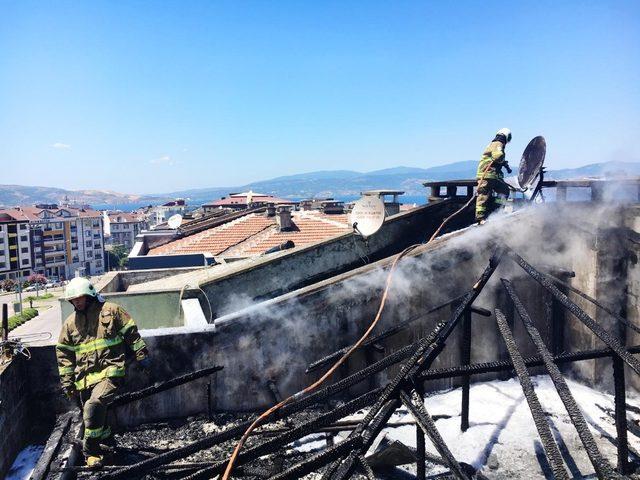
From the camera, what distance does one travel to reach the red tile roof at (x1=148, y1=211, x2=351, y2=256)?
17.6 meters

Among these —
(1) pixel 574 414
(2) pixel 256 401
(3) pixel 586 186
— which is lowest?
(2) pixel 256 401

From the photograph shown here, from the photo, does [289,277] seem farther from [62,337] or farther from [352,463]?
[352,463]

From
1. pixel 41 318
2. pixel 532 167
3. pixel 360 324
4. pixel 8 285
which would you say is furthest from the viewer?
pixel 8 285

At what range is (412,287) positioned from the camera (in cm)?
805

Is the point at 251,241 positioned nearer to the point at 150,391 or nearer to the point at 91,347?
the point at 150,391

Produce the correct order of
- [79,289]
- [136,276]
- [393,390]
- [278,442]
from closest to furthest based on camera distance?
[278,442]
[393,390]
[79,289]
[136,276]

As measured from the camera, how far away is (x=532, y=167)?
9.68 m

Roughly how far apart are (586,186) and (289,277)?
6.41 meters

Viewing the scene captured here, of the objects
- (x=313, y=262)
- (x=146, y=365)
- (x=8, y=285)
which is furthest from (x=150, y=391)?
(x=8, y=285)

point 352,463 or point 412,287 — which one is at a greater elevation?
point 412,287

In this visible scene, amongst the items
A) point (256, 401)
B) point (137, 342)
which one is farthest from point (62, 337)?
point (256, 401)

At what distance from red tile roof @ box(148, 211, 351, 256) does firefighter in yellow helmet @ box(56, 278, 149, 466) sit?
416 inches

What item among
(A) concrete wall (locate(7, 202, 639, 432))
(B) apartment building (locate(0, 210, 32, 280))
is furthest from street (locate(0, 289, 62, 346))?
(A) concrete wall (locate(7, 202, 639, 432))

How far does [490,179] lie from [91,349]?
8.66m
